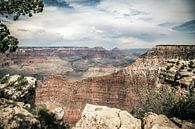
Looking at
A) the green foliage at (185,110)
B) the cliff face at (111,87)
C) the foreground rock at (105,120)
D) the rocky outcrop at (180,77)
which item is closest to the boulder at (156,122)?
the foreground rock at (105,120)

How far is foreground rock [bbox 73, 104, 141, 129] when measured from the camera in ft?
76.4

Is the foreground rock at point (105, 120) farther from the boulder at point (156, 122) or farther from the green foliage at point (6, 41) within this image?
the green foliage at point (6, 41)

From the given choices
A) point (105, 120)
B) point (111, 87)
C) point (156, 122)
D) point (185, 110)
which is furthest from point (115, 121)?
point (111, 87)

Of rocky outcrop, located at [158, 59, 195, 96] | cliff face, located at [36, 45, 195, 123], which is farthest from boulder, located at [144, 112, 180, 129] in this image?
cliff face, located at [36, 45, 195, 123]

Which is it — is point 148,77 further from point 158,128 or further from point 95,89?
point 158,128

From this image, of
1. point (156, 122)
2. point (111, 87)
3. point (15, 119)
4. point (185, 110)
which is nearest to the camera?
point (156, 122)

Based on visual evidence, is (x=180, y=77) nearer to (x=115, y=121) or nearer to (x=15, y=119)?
(x=15, y=119)

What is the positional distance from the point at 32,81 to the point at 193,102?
3827 cm

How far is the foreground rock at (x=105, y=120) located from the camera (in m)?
23.3

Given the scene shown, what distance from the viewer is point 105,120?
76.9 ft

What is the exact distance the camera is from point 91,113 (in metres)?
24.1

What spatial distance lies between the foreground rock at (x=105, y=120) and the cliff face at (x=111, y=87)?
289ft

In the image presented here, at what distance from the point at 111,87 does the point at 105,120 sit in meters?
101

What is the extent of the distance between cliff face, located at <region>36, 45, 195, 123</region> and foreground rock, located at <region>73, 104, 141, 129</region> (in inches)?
3471
